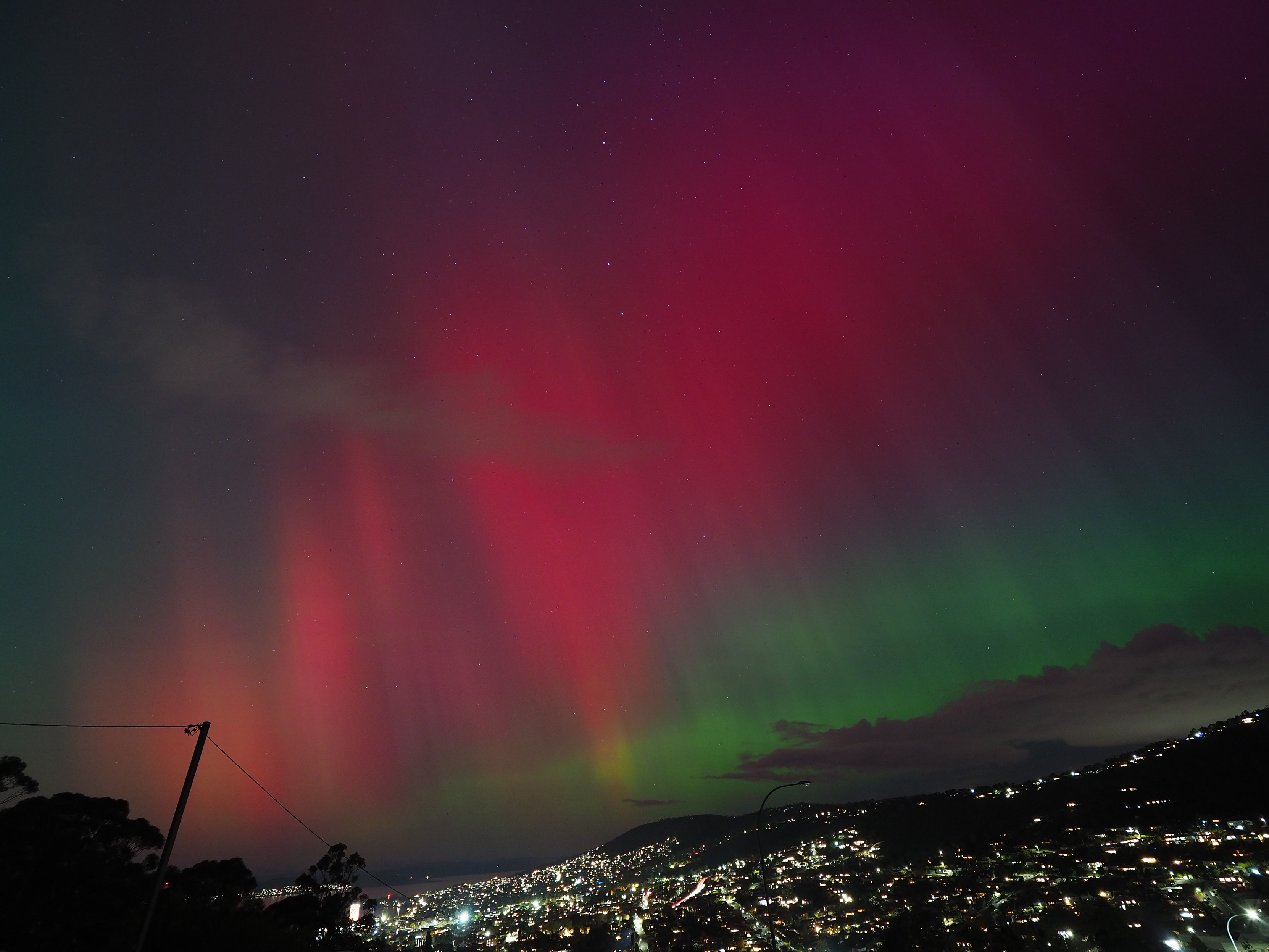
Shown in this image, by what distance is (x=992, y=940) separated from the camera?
163 ft

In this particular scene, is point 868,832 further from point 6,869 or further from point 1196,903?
point 6,869

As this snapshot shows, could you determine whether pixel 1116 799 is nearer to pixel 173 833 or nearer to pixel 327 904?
pixel 327 904

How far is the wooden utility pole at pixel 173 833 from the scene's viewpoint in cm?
1544

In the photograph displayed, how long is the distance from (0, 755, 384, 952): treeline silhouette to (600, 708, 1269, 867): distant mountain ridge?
122040 mm

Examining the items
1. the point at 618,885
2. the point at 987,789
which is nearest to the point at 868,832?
the point at 987,789

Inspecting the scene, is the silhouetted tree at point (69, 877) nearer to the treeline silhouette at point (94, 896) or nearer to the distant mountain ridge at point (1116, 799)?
the treeline silhouette at point (94, 896)

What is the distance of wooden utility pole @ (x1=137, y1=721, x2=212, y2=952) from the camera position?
50.6ft

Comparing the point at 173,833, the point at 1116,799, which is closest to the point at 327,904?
the point at 173,833

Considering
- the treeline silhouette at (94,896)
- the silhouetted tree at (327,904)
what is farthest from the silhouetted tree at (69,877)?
the silhouetted tree at (327,904)

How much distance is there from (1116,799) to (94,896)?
13975 centimetres

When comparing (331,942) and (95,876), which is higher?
(95,876)

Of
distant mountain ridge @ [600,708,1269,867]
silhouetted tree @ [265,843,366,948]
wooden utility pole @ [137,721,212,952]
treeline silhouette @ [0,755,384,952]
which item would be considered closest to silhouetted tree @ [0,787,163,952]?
treeline silhouette @ [0,755,384,952]

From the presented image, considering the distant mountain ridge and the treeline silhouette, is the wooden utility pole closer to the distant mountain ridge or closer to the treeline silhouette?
the treeline silhouette

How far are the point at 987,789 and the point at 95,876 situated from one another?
7296 inches
